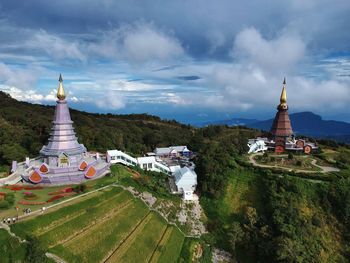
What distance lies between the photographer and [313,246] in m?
30.2

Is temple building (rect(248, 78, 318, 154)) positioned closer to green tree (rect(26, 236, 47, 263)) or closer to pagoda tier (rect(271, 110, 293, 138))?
pagoda tier (rect(271, 110, 293, 138))

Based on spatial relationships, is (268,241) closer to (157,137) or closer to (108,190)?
(108,190)

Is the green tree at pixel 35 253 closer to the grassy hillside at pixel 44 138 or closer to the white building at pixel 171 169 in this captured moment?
the white building at pixel 171 169

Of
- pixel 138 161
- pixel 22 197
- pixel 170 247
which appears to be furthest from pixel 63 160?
pixel 170 247

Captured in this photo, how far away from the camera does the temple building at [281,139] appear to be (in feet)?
167

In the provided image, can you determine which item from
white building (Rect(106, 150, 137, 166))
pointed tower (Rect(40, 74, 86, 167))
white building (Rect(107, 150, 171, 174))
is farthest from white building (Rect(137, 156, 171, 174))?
pointed tower (Rect(40, 74, 86, 167))

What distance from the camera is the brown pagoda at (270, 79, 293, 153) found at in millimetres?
51869

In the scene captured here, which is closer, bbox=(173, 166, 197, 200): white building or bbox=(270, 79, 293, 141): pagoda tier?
bbox=(173, 166, 197, 200): white building

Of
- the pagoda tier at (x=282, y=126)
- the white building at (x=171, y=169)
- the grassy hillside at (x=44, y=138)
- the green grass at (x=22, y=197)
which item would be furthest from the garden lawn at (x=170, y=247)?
the pagoda tier at (x=282, y=126)

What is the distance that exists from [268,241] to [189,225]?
30.2 ft

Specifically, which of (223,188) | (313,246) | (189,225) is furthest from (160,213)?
(313,246)

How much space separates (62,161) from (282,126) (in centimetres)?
3770

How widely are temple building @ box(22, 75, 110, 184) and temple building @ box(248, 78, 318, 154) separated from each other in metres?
28.7

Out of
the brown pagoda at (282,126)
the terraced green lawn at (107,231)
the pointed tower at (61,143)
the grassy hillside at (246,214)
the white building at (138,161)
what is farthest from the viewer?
the brown pagoda at (282,126)
